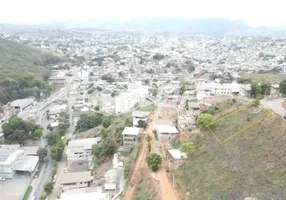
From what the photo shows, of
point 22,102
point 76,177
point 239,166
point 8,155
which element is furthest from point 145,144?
point 22,102

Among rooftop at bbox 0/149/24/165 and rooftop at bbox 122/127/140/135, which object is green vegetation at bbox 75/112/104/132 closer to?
rooftop at bbox 0/149/24/165

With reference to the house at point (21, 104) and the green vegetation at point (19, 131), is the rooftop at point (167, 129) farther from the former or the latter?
the house at point (21, 104)

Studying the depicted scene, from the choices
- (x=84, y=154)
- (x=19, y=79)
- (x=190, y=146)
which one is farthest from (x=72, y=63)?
(x=190, y=146)

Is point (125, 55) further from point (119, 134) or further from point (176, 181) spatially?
point (176, 181)

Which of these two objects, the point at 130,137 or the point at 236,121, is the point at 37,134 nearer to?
the point at 130,137

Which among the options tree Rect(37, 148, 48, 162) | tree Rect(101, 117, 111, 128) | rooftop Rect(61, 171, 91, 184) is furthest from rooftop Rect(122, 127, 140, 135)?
tree Rect(37, 148, 48, 162)

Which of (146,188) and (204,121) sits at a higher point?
(204,121)

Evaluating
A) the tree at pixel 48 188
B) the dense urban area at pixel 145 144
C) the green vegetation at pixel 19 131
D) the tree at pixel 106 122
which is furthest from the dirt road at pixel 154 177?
the green vegetation at pixel 19 131
